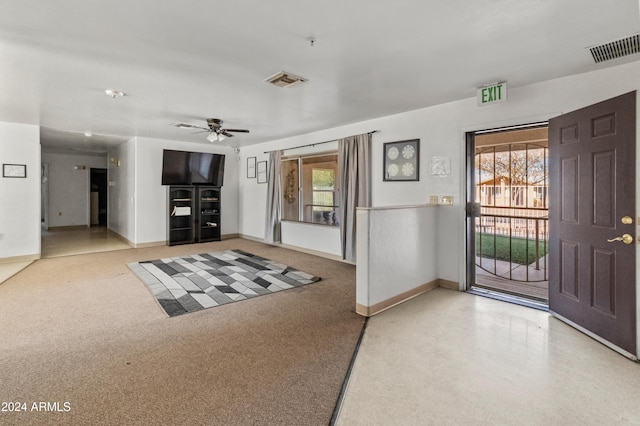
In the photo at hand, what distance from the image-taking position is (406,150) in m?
4.56

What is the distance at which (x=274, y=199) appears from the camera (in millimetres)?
6965

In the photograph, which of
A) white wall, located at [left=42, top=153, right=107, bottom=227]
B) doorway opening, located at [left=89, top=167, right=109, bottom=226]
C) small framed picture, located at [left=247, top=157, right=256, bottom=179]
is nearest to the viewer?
small framed picture, located at [left=247, top=157, right=256, bottom=179]

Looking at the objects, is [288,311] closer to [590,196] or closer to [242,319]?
[242,319]

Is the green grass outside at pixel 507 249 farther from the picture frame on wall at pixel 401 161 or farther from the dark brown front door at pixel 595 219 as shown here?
the dark brown front door at pixel 595 219

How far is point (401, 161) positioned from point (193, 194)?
515 centimetres

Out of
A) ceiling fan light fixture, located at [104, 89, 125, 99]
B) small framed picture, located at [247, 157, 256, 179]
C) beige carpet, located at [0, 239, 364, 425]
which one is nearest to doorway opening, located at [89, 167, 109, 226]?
small framed picture, located at [247, 157, 256, 179]

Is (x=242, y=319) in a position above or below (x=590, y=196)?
below

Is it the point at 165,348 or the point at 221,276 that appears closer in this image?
the point at 165,348


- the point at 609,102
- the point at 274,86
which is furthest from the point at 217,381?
the point at 609,102

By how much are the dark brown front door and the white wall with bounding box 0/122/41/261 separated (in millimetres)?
7825

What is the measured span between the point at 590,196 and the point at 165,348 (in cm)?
380

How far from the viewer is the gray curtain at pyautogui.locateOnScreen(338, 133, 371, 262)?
5.05 metres

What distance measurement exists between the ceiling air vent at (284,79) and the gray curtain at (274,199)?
345 centimetres

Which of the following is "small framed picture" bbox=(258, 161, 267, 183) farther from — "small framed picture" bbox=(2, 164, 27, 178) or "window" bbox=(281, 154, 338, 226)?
"small framed picture" bbox=(2, 164, 27, 178)
